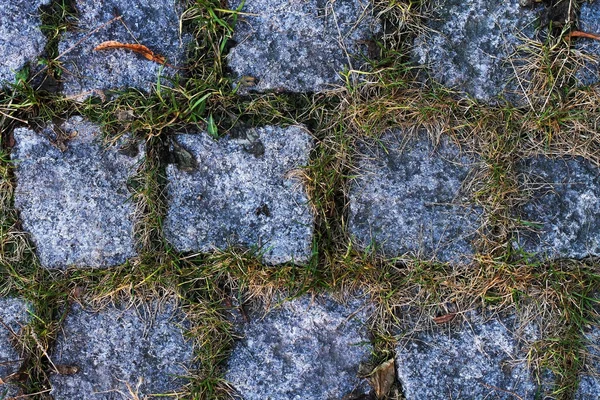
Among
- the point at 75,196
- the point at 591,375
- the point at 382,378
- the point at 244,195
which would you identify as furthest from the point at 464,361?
the point at 75,196

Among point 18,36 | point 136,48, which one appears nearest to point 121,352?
point 136,48

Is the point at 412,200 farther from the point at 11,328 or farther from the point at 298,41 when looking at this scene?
the point at 11,328

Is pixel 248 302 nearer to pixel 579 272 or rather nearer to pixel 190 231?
pixel 190 231

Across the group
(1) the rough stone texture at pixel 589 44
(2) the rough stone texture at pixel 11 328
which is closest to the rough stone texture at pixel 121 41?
(2) the rough stone texture at pixel 11 328

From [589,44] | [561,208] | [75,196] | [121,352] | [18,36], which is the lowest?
[121,352]

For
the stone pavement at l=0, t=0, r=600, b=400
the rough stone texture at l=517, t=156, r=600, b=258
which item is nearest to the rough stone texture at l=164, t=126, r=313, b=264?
the stone pavement at l=0, t=0, r=600, b=400

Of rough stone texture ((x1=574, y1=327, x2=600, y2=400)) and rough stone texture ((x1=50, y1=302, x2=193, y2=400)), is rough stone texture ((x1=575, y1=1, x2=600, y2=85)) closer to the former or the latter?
rough stone texture ((x1=574, y1=327, x2=600, y2=400))

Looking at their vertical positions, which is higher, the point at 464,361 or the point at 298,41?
the point at 298,41
